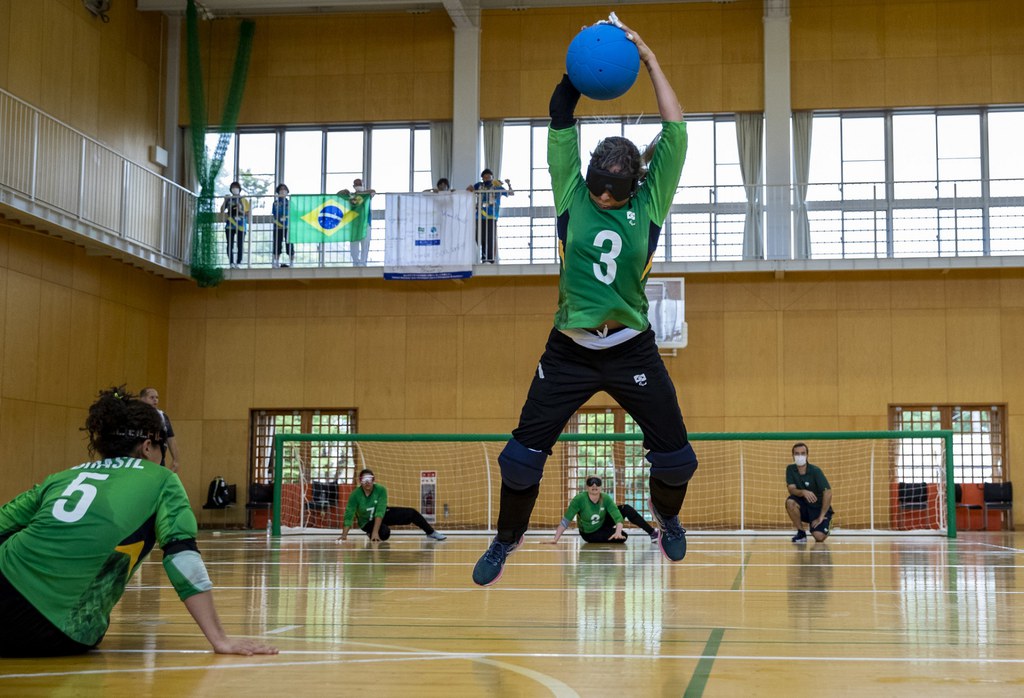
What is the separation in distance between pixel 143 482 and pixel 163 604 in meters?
2.40

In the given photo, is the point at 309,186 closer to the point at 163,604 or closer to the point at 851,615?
the point at 163,604

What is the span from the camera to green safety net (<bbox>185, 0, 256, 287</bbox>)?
1919 cm

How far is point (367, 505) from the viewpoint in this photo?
1423 centimetres

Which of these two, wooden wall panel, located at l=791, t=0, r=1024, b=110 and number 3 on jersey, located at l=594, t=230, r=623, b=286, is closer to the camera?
number 3 on jersey, located at l=594, t=230, r=623, b=286

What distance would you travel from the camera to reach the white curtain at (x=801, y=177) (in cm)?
1867

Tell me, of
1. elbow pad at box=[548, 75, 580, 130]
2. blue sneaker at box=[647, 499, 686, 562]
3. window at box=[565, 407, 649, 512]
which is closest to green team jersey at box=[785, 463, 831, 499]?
window at box=[565, 407, 649, 512]

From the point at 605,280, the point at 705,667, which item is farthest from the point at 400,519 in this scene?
the point at 705,667

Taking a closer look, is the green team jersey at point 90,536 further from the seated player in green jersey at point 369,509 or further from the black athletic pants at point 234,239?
the black athletic pants at point 234,239

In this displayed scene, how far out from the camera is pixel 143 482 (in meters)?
4.05

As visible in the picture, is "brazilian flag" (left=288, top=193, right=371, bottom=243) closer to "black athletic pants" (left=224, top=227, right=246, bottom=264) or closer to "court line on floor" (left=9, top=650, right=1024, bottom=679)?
"black athletic pants" (left=224, top=227, right=246, bottom=264)

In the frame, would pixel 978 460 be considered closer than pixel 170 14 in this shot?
Yes

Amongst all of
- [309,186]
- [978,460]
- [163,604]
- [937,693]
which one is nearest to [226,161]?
[309,186]

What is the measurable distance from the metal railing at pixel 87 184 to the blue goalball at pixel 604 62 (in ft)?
39.6

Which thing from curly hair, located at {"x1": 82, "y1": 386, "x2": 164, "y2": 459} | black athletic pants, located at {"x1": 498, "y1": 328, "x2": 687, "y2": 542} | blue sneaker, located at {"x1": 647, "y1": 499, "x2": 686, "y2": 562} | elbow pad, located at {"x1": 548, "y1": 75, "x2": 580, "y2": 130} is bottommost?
blue sneaker, located at {"x1": 647, "y1": 499, "x2": 686, "y2": 562}
